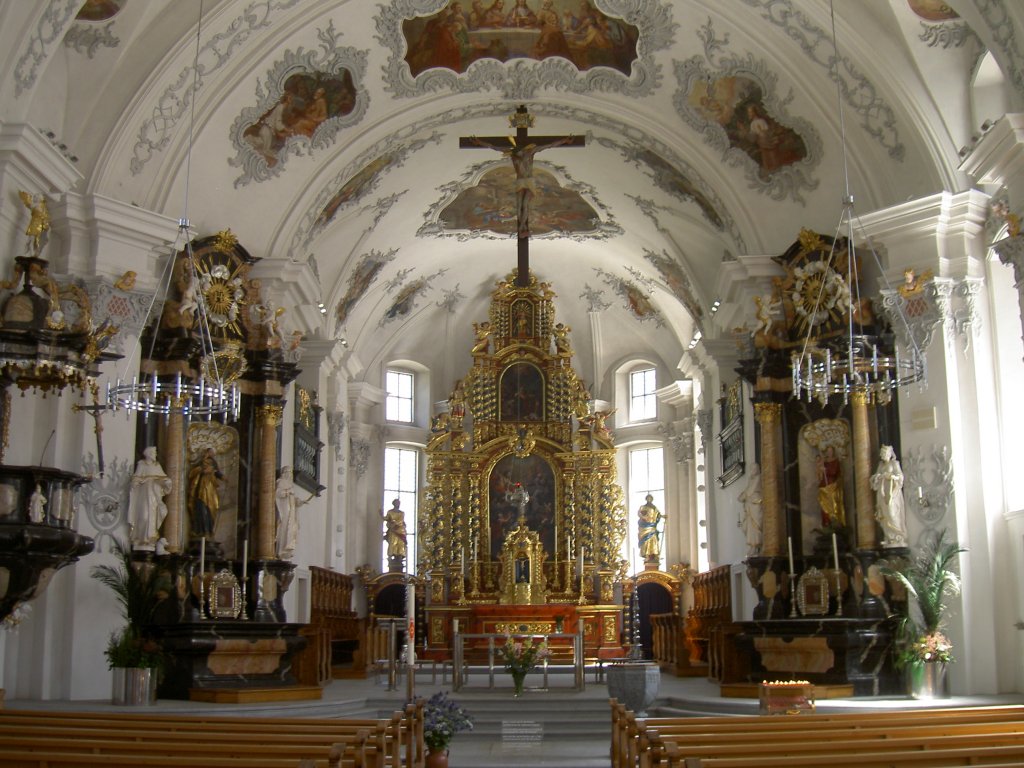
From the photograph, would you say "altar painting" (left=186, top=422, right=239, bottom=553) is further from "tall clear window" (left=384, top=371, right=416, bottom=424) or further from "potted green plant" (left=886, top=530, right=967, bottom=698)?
"tall clear window" (left=384, top=371, right=416, bottom=424)

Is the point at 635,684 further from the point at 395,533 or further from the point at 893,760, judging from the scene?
the point at 395,533

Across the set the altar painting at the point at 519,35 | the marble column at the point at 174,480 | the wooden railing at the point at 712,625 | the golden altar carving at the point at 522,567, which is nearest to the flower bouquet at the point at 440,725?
the marble column at the point at 174,480

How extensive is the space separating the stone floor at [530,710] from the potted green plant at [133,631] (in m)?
0.32

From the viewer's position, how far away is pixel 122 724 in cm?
809

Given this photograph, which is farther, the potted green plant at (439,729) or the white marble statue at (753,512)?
the white marble statue at (753,512)

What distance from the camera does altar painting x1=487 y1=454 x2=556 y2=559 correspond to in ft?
79.5

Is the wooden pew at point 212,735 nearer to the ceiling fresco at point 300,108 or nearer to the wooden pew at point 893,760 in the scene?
the wooden pew at point 893,760

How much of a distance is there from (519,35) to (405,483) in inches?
491

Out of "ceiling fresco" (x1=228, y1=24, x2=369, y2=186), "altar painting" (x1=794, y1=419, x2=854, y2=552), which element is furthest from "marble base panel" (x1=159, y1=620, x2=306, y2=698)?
"altar painting" (x1=794, y1=419, x2=854, y2=552)

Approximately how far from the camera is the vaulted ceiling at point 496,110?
1433cm

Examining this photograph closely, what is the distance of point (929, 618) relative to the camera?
44.8ft

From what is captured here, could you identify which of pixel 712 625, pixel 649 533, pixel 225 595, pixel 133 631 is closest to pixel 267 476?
pixel 225 595

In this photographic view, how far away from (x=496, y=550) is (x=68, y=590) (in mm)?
11767

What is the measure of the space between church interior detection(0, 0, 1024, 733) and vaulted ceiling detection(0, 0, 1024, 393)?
0.16ft
